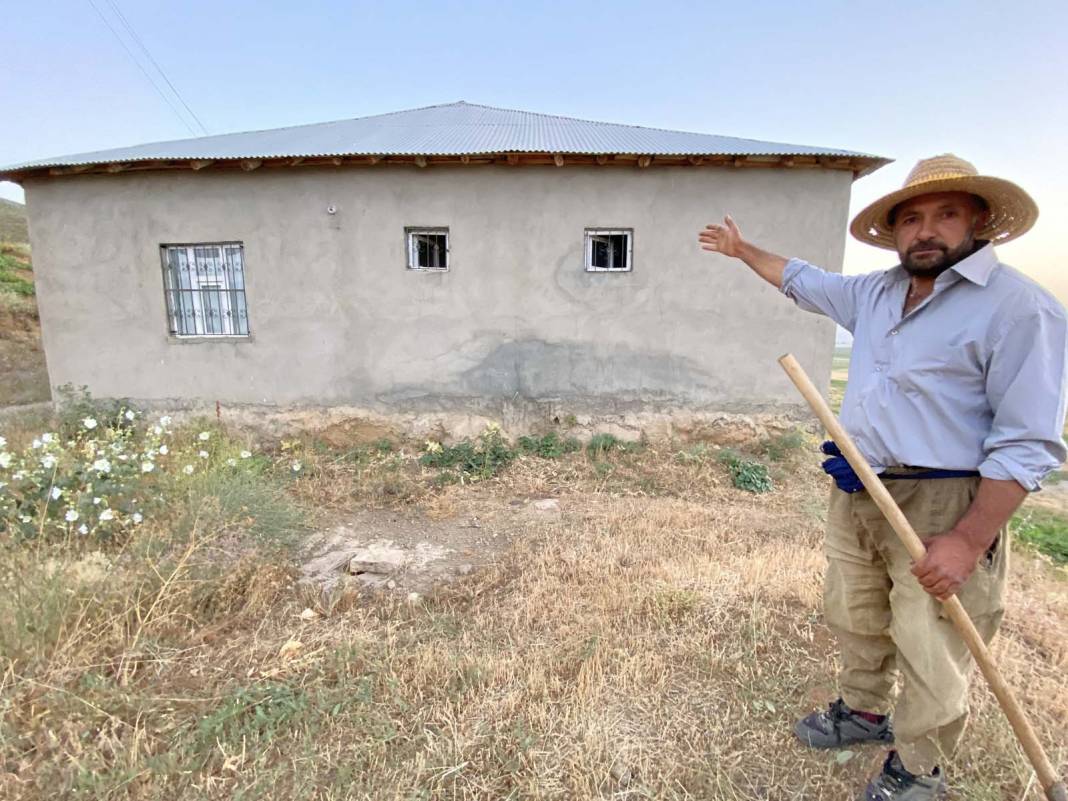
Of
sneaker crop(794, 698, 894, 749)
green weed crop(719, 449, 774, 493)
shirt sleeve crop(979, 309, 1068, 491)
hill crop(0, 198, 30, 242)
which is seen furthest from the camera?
hill crop(0, 198, 30, 242)

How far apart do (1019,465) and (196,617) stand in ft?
11.3

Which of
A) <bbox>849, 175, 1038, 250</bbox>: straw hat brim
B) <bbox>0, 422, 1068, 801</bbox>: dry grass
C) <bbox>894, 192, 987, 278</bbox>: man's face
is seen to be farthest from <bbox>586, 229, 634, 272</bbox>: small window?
<bbox>894, 192, 987, 278</bbox>: man's face

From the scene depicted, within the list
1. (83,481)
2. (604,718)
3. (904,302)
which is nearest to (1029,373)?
(904,302)

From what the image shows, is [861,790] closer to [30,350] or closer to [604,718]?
[604,718]

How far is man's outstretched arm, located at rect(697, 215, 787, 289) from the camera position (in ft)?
6.79

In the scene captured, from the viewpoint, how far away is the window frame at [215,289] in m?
6.05

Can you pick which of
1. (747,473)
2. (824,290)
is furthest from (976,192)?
(747,473)

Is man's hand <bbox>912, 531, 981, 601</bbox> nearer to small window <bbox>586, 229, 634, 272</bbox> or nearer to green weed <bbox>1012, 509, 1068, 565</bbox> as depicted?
green weed <bbox>1012, 509, 1068, 565</bbox>

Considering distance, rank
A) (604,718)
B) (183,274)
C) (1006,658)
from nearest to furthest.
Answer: (604,718)
(1006,658)
(183,274)

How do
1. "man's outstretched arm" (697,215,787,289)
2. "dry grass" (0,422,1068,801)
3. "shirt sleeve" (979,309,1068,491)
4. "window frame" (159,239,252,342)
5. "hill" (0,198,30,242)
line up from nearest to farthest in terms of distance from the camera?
"shirt sleeve" (979,309,1068,491) → "dry grass" (0,422,1068,801) → "man's outstretched arm" (697,215,787,289) → "window frame" (159,239,252,342) → "hill" (0,198,30,242)

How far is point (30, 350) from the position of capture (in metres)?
10.7

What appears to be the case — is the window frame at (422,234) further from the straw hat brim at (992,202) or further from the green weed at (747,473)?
A: the straw hat brim at (992,202)

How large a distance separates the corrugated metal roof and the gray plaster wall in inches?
10.8

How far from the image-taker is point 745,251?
214 cm
